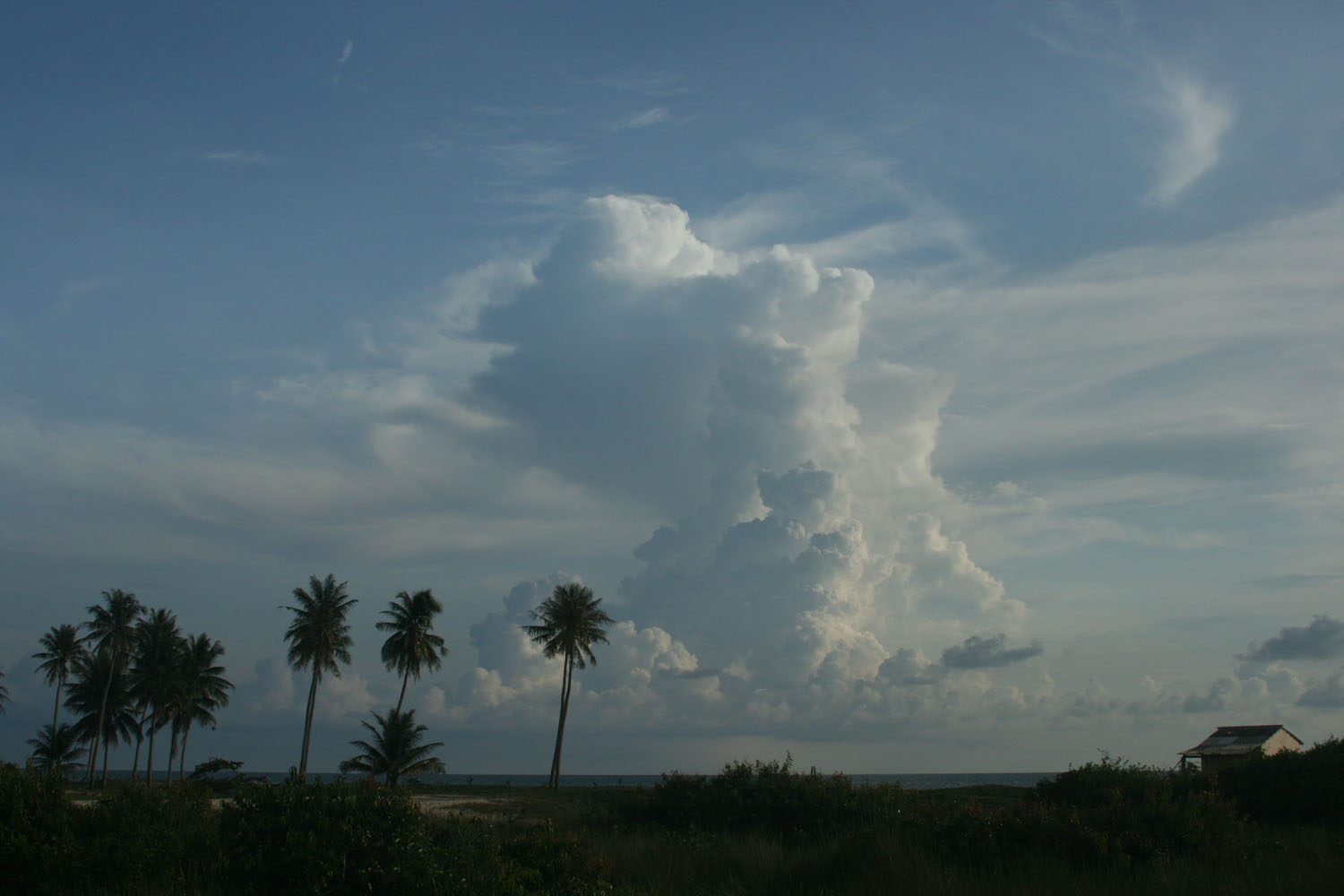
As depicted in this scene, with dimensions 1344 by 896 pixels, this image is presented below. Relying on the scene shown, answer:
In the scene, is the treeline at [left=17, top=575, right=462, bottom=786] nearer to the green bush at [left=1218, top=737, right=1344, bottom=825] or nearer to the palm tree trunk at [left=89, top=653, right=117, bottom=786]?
the palm tree trunk at [left=89, top=653, right=117, bottom=786]

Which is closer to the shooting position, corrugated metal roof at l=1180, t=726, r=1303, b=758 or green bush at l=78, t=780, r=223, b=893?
green bush at l=78, t=780, r=223, b=893

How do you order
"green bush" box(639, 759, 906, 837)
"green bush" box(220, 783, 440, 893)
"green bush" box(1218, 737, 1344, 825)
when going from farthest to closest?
"green bush" box(1218, 737, 1344, 825) < "green bush" box(639, 759, 906, 837) < "green bush" box(220, 783, 440, 893)

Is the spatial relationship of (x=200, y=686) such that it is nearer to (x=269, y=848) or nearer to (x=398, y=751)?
(x=398, y=751)

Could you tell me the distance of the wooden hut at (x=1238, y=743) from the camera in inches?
1729

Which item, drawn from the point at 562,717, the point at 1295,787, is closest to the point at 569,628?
the point at 562,717

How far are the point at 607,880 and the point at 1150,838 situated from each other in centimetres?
774

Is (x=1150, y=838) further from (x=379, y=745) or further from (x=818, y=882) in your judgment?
(x=379, y=745)

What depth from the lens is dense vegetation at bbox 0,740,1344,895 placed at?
10.6 m

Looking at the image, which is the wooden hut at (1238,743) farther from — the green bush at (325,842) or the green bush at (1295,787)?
the green bush at (325,842)

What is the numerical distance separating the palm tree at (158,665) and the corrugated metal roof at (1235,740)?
198 feet

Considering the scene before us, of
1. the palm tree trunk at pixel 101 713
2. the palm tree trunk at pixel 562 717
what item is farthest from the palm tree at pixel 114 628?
the palm tree trunk at pixel 562 717

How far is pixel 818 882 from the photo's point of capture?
41.2 feet

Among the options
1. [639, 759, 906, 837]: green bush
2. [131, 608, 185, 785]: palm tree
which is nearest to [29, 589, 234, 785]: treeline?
[131, 608, 185, 785]: palm tree

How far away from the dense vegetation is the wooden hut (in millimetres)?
31626
